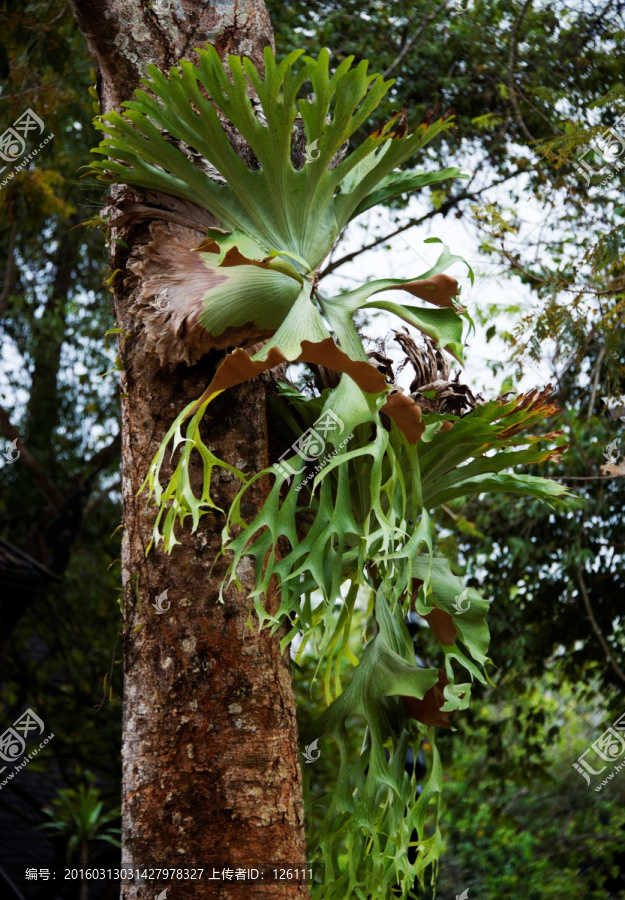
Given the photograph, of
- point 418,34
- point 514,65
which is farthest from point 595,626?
point 418,34

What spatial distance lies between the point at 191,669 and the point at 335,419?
1.74 ft

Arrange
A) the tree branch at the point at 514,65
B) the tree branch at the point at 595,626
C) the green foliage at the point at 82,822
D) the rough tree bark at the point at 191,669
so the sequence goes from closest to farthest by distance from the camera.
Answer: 1. the rough tree bark at the point at 191,669
2. the tree branch at the point at 595,626
3. the tree branch at the point at 514,65
4. the green foliage at the point at 82,822

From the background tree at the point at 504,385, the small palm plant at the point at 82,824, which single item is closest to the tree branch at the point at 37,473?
the background tree at the point at 504,385

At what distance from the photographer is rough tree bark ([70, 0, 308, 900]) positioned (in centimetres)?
142

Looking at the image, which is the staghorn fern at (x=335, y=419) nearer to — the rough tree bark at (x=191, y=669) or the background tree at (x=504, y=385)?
the rough tree bark at (x=191, y=669)

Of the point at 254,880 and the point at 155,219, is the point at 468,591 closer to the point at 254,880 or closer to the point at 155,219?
the point at 254,880

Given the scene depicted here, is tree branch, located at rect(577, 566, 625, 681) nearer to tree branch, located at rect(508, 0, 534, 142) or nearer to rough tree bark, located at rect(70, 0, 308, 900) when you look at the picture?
tree branch, located at rect(508, 0, 534, 142)

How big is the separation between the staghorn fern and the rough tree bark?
2.8 inches

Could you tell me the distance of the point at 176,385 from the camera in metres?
1.63

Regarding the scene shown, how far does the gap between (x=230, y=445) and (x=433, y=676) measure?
0.62m

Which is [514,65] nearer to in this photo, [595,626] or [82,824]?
[595,626]

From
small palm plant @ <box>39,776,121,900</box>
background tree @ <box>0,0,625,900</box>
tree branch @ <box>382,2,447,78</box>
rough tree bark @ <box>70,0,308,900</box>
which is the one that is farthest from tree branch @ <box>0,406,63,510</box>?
rough tree bark @ <box>70,0,308,900</box>

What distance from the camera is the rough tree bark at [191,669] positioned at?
1.42 metres

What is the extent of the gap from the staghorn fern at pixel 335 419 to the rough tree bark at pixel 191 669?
71 millimetres
